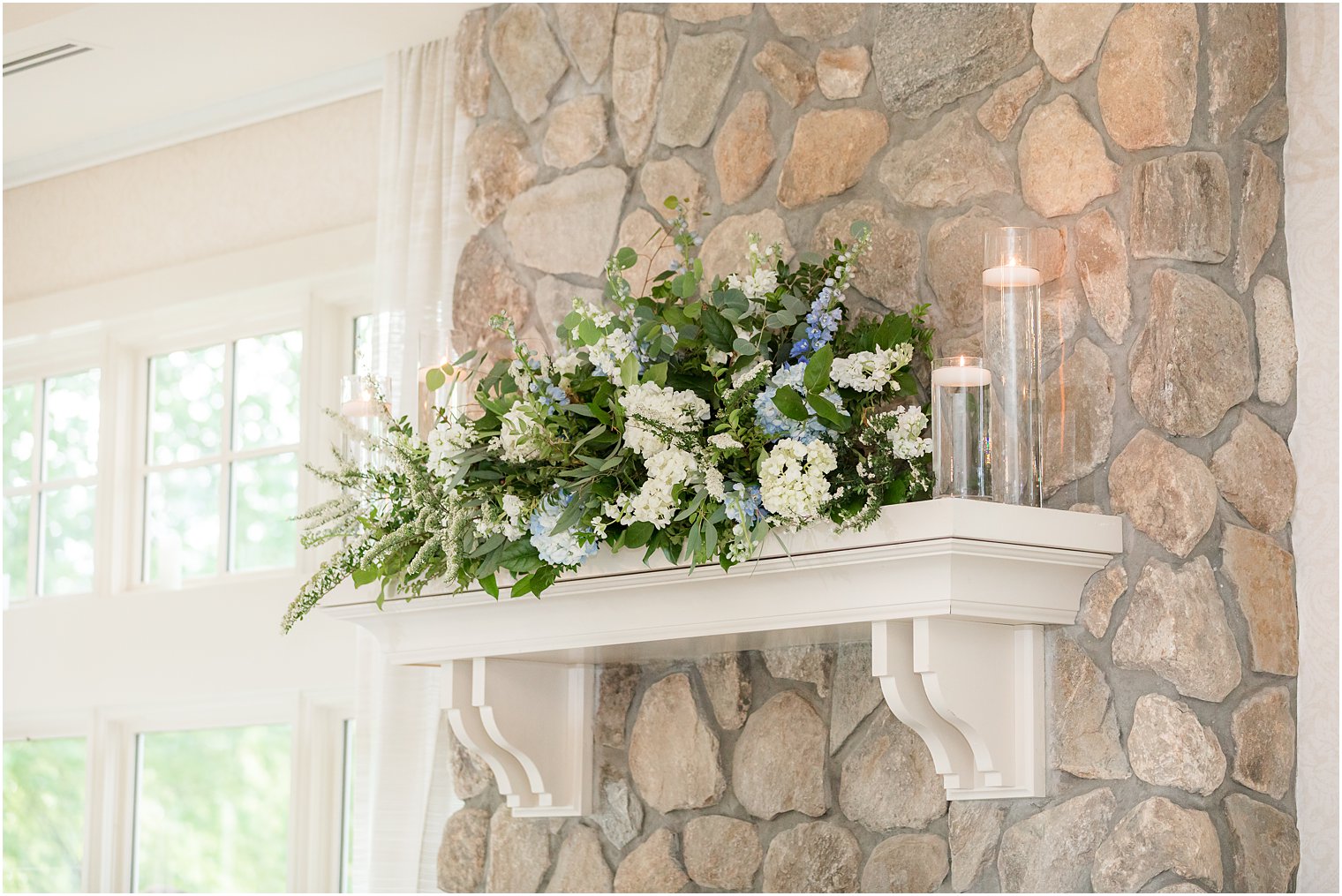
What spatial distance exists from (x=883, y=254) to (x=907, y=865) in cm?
92

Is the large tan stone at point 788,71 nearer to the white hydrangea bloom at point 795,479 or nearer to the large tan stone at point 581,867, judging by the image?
the white hydrangea bloom at point 795,479

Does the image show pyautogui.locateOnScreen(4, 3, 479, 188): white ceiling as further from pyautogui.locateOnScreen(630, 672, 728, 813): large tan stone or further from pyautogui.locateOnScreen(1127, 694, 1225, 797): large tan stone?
pyautogui.locateOnScreen(1127, 694, 1225, 797): large tan stone

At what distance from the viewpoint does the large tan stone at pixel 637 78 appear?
2.93 meters

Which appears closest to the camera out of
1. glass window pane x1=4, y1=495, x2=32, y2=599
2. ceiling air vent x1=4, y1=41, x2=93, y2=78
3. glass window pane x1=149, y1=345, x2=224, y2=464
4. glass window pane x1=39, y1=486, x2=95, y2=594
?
ceiling air vent x1=4, y1=41, x2=93, y2=78

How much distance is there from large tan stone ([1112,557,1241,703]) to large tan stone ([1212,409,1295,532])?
0.38 feet

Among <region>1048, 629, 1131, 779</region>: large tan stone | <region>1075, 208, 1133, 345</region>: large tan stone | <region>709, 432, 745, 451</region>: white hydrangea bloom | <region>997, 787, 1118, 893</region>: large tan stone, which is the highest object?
<region>1075, 208, 1133, 345</region>: large tan stone

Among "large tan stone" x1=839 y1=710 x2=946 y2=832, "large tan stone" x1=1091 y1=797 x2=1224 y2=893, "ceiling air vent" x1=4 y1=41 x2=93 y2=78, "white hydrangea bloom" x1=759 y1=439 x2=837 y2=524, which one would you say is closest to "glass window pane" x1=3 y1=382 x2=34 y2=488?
"ceiling air vent" x1=4 y1=41 x2=93 y2=78

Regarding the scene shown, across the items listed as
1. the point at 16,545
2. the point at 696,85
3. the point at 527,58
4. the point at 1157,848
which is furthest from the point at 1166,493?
the point at 16,545

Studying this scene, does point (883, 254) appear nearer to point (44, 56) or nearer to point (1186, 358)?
point (1186, 358)

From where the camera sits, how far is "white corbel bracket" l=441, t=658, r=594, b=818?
268 cm

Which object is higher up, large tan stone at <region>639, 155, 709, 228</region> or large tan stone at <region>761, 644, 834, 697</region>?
large tan stone at <region>639, 155, 709, 228</region>

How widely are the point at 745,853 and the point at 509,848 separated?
486 millimetres

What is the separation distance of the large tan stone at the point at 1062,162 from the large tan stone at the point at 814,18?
0.40 meters

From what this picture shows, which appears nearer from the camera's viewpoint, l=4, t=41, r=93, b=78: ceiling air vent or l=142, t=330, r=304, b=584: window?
l=4, t=41, r=93, b=78: ceiling air vent
